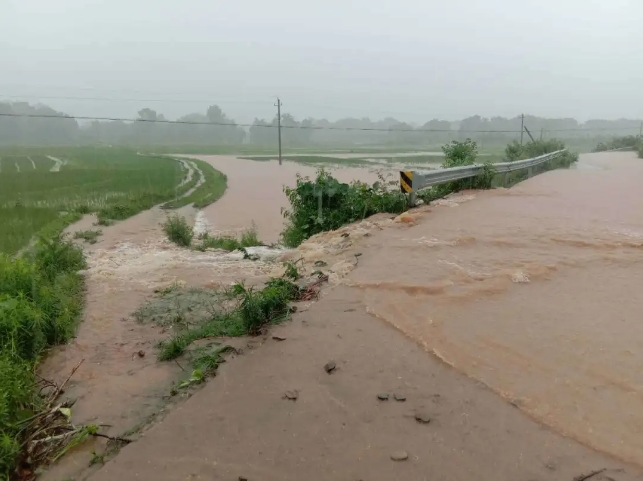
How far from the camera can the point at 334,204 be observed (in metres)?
9.75

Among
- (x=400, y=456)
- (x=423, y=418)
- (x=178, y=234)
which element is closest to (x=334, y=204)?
(x=178, y=234)

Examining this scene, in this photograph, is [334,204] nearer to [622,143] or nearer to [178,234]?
[178,234]

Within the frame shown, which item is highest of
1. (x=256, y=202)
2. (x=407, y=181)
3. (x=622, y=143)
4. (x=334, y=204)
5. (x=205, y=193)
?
(x=622, y=143)

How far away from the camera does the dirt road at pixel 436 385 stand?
109 inches

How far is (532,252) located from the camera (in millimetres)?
6418

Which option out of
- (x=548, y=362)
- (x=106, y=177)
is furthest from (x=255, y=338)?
(x=106, y=177)

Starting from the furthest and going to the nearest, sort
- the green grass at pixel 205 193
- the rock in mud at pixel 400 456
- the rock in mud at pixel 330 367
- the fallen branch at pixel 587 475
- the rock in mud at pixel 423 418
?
→ 1. the green grass at pixel 205 193
2. the rock in mud at pixel 330 367
3. the rock in mud at pixel 423 418
4. the rock in mud at pixel 400 456
5. the fallen branch at pixel 587 475

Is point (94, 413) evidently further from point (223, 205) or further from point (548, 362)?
point (223, 205)

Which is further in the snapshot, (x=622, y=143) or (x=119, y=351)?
(x=622, y=143)

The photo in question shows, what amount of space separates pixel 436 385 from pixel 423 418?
42 centimetres

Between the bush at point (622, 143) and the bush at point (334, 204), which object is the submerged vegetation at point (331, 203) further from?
the bush at point (622, 143)

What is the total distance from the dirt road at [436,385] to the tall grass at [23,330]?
867 millimetres

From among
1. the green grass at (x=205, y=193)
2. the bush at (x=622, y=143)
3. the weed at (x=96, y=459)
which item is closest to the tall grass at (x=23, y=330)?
the weed at (x=96, y=459)

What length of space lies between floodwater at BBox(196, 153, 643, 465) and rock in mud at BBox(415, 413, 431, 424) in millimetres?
597
